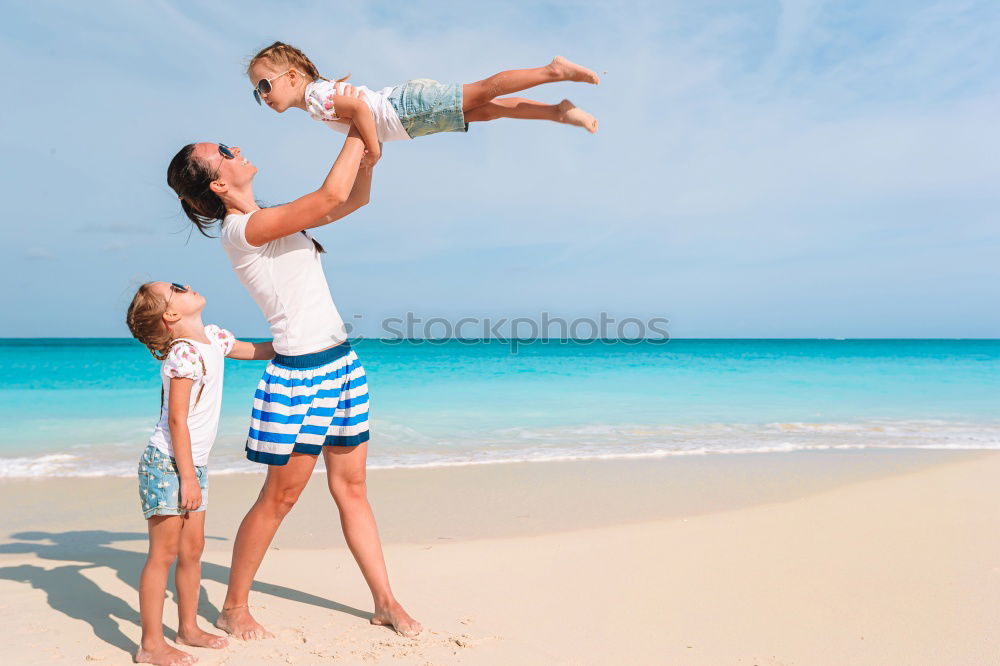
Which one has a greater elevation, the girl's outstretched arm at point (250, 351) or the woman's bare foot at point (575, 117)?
the woman's bare foot at point (575, 117)

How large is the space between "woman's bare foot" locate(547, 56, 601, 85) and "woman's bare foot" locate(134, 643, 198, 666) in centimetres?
231

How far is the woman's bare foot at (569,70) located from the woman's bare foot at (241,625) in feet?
7.35

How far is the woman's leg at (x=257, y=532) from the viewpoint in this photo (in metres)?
2.50

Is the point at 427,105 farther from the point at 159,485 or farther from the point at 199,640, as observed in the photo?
the point at 199,640

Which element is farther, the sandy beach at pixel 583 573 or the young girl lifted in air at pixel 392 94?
the sandy beach at pixel 583 573

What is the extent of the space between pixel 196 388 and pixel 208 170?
0.73 m

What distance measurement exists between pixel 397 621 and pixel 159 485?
0.99 m

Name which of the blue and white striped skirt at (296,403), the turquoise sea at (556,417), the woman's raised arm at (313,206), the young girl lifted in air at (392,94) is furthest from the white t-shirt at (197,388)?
the turquoise sea at (556,417)

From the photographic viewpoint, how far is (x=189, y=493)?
2279mm

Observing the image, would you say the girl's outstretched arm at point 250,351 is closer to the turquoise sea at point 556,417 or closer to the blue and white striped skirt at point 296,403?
the blue and white striped skirt at point 296,403

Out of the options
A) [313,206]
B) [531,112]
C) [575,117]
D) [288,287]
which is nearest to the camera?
[313,206]

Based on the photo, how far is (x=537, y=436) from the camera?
8.48 meters

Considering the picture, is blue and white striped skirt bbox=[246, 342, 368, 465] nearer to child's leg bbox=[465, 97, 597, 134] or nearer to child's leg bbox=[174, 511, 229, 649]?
child's leg bbox=[174, 511, 229, 649]

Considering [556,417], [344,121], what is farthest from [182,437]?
[556,417]
